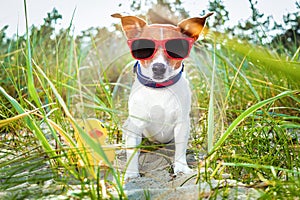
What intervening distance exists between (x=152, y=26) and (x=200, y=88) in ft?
4.73

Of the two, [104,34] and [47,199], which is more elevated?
[104,34]

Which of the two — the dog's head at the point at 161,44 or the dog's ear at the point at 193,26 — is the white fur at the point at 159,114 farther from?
the dog's ear at the point at 193,26

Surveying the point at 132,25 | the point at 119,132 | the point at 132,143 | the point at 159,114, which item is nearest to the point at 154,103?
the point at 159,114

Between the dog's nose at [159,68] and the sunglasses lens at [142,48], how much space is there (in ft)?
0.16

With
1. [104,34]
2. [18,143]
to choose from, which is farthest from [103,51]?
[18,143]

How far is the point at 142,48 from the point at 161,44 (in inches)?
2.7

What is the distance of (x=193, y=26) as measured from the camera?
1.53 metres

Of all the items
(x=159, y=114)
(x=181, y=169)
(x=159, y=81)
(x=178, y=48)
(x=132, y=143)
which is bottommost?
(x=181, y=169)

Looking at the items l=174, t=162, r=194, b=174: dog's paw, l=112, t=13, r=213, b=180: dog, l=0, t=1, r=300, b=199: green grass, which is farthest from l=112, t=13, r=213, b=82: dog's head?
l=174, t=162, r=194, b=174: dog's paw

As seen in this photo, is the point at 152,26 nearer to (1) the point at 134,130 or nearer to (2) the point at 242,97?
(1) the point at 134,130

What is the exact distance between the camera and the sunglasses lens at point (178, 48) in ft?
4.91

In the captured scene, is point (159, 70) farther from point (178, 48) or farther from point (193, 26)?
point (193, 26)

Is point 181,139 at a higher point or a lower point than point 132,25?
lower

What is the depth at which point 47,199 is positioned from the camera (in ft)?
3.46
